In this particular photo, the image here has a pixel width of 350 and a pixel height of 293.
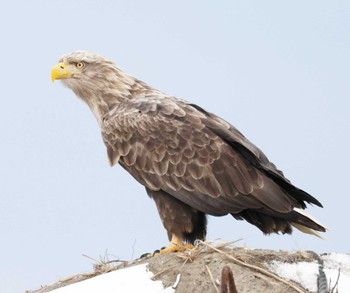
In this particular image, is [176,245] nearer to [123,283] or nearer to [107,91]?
[123,283]

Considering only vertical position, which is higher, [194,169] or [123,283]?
[194,169]

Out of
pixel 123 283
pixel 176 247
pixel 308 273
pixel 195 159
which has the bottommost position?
pixel 123 283

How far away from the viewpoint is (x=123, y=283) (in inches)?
333

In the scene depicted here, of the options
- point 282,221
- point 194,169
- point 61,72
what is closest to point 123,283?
point 194,169

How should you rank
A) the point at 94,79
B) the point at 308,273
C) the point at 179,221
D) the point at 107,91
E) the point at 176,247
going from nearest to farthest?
the point at 308,273, the point at 176,247, the point at 179,221, the point at 107,91, the point at 94,79

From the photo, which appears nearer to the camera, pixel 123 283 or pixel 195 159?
pixel 123 283

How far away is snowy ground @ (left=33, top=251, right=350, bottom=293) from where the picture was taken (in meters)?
8.30

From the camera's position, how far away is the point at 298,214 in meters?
9.63

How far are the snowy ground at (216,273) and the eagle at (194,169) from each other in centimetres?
98

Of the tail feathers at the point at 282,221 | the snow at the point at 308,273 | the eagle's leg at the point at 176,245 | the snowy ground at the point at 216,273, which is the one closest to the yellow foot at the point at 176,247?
the eagle's leg at the point at 176,245

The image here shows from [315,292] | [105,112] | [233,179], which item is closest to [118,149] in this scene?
[105,112]

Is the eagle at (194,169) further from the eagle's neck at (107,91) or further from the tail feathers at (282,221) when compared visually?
the eagle's neck at (107,91)

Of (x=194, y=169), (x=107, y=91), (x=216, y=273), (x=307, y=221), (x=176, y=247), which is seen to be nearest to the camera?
(x=216, y=273)

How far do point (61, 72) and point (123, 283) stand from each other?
379cm
